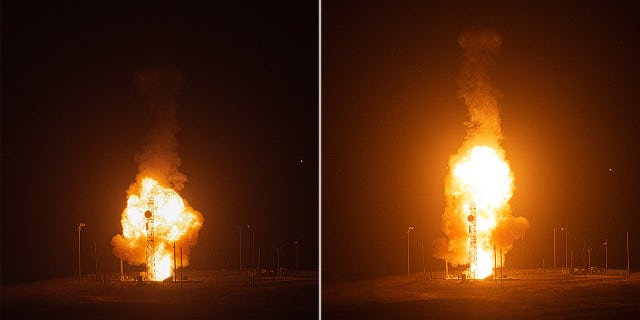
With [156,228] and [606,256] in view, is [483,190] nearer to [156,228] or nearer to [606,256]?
[606,256]

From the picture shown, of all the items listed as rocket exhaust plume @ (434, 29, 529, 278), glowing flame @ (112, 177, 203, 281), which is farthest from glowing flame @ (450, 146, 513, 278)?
glowing flame @ (112, 177, 203, 281)

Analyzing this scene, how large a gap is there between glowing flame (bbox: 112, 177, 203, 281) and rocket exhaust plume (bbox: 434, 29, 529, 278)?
8621mm

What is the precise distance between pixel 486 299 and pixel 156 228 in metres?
12.6

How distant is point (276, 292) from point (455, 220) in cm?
779

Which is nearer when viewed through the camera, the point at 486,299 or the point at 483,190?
the point at 486,299

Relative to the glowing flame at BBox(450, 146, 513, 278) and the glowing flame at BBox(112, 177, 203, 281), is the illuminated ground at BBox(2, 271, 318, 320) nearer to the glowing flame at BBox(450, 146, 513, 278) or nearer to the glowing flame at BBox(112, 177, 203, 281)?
the glowing flame at BBox(112, 177, 203, 281)

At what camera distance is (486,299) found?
2578cm

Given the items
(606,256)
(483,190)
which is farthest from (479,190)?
(606,256)

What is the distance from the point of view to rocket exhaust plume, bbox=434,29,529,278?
3197 centimetres

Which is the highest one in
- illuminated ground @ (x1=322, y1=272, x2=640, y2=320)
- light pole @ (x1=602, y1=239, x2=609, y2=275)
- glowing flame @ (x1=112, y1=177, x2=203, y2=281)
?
glowing flame @ (x1=112, y1=177, x2=203, y2=281)

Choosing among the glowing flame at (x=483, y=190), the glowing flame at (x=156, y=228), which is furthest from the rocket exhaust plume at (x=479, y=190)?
the glowing flame at (x=156, y=228)

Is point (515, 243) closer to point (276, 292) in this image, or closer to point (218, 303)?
point (276, 292)

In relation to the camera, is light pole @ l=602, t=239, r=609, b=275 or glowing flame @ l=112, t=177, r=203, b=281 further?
light pole @ l=602, t=239, r=609, b=275

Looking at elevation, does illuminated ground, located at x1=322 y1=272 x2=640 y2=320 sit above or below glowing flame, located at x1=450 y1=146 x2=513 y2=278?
Result: below
